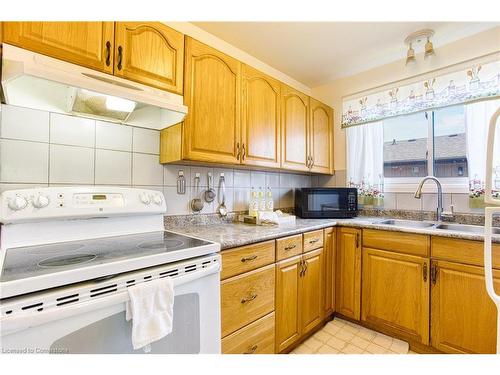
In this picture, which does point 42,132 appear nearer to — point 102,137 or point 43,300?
point 102,137

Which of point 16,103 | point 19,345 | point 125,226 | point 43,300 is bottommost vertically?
point 19,345

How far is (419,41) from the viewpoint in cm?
186

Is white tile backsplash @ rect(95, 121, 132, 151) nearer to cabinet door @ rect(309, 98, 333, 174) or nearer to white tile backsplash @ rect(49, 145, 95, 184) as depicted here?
white tile backsplash @ rect(49, 145, 95, 184)

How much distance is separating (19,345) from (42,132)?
0.97 metres

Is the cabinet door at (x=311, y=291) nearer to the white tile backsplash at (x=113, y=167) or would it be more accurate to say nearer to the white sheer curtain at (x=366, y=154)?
the white sheer curtain at (x=366, y=154)

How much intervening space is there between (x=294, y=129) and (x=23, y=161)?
1771mm

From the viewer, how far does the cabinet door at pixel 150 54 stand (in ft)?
3.84

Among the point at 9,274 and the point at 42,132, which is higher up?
Answer: the point at 42,132

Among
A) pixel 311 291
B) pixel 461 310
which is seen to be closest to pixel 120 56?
pixel 311 291

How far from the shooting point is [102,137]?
1353 mm

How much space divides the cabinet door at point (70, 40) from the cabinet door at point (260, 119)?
85cm

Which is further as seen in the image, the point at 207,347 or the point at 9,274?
the point at 207,347
